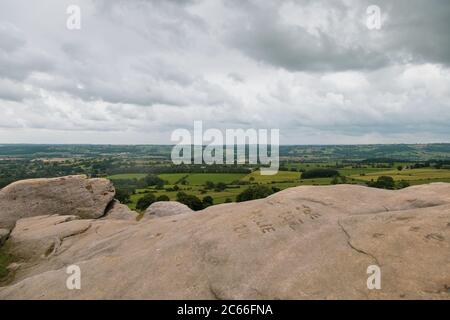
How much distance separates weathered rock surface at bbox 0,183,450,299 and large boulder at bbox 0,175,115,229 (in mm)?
13406

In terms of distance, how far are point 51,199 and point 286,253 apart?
28.1m

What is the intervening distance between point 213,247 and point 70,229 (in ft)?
51.0

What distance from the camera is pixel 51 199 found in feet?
116

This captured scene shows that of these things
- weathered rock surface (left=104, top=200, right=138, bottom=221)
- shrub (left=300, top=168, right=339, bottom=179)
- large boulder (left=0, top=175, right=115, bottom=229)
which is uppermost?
large boulder (left=0, top=175, right=115, bottom=229)

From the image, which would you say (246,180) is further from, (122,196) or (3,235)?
(3,235)

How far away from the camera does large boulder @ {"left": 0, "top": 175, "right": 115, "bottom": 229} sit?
3412 cm

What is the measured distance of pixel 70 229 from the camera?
2694 cm

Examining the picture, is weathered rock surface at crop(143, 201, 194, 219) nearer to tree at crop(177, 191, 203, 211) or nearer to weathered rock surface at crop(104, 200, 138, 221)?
weathered rock surface at crop(104, 200, 138, 221)

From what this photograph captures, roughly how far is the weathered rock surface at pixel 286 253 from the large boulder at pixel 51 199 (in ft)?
44.0

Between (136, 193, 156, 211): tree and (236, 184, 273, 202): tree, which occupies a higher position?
(236, 184, 273, 202): tree

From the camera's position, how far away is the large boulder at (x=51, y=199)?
34125mm

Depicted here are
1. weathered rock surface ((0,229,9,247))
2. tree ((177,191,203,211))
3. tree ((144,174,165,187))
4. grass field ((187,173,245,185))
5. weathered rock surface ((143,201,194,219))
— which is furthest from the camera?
grass field ((187,173,245,185))

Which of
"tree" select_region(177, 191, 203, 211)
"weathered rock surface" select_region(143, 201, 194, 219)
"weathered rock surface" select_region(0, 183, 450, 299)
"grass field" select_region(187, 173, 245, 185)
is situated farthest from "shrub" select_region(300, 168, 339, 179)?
"weathered rock surface" select_region(0, 183, 450, 299)
